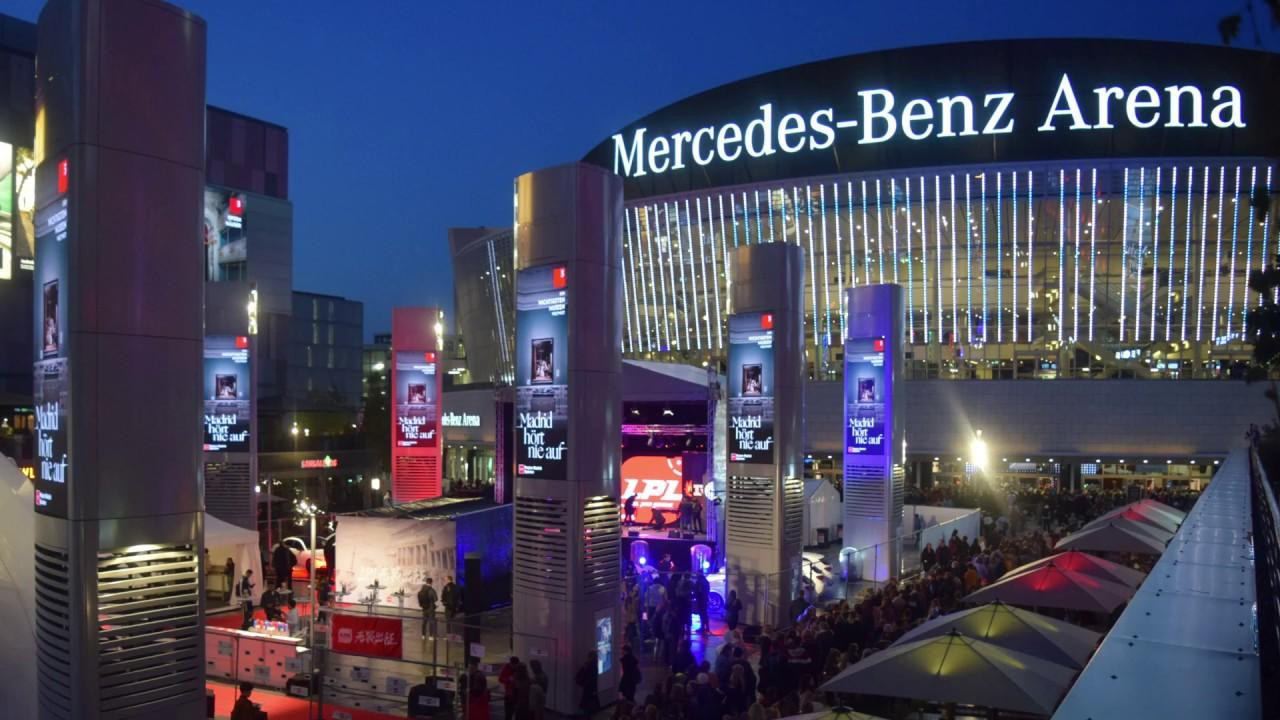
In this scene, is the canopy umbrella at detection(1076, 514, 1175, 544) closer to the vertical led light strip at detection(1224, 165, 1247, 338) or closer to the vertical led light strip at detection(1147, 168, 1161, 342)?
the vertical led light strip at detection(1147, 168, 1161, 342)

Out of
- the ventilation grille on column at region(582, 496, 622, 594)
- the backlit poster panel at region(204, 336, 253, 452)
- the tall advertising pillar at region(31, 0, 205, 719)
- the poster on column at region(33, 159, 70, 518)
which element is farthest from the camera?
A: the backlit poster panel at region(204, 336, 253, 452)

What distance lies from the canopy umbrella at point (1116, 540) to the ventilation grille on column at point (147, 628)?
12638mm

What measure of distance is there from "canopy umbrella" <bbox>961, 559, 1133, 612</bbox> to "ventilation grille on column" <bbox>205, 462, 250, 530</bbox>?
58.4 feet

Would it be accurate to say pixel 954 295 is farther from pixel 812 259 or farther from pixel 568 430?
pixel 568 430

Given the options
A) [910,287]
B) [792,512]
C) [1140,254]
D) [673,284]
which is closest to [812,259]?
[910,287]

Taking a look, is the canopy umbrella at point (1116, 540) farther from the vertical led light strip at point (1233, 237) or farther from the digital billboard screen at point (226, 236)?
the digital billboard screen at point (226, 236)

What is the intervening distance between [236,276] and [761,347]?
2000 inches

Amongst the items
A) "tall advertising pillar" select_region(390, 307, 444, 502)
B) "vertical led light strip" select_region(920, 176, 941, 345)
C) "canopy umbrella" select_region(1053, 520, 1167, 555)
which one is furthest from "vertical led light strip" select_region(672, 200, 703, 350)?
"canopy umbrella" select_region(1053, 520, 1167, 555)

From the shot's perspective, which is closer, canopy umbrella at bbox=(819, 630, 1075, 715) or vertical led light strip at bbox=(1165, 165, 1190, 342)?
canopy umbrella at bbox=(819, 630, 1075, 715)

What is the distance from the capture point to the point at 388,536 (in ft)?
66.7

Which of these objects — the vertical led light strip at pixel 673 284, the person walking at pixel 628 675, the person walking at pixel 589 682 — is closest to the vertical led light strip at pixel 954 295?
the vertical led light strip at pixel 673 284

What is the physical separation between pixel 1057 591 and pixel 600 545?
20.0ft

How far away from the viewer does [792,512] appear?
2073cm

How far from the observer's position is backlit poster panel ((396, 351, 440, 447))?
1195 inches
